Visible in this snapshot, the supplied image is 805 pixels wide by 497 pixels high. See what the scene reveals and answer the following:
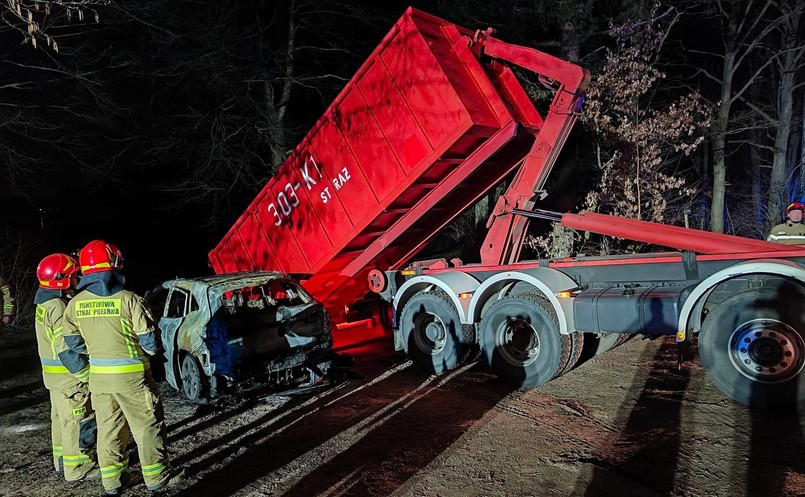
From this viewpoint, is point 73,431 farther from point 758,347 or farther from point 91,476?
point 758,347

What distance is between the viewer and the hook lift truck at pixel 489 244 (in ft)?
15.2

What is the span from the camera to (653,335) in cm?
507

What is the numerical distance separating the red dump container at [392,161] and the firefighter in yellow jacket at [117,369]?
337 cm

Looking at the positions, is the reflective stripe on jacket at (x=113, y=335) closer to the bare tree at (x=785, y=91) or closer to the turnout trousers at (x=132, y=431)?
the turnout trousers at (x=132, y=431)

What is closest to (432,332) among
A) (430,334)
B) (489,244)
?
(430,334)

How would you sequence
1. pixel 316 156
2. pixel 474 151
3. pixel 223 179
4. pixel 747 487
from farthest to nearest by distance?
pixel 223 179, pixel 316 156, pixel 474 151, pixel 747 487

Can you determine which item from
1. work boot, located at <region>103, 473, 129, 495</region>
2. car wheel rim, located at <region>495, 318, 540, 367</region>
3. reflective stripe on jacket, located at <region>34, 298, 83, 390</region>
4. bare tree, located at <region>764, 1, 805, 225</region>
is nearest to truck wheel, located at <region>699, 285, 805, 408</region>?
car wheel rim, located at <region>495, 318, 540, 367</region>

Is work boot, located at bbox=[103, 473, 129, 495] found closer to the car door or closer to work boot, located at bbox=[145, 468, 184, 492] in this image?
work boot, located at bbox=[145, 468, 184, 492]

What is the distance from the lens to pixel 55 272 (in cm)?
427

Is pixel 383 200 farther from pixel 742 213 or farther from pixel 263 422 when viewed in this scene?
pixel 742 213

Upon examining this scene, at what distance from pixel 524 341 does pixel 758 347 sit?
2.33m

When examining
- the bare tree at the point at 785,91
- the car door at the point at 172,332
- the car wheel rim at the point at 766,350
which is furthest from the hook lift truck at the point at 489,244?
the bare tree at the point at 785,91

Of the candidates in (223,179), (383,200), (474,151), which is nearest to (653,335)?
(474,151)

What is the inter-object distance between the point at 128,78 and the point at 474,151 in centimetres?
972
